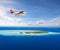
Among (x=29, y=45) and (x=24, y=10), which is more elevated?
(x=24, y=10)

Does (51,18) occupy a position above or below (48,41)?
above

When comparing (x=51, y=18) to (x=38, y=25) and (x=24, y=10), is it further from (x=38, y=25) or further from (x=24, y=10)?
(x=24, y=10)

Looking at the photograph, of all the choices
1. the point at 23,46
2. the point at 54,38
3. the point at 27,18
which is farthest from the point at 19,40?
the point at 54,38

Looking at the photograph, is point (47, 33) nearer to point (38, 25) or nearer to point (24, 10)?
point (38, 25)

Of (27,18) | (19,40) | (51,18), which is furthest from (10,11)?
(51,18)

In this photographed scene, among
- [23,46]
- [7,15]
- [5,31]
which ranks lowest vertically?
[23,46]

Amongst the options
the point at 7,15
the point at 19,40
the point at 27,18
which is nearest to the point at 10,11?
the point at 7,15

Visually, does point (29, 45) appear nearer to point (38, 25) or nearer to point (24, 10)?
point (38, 25)
